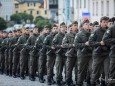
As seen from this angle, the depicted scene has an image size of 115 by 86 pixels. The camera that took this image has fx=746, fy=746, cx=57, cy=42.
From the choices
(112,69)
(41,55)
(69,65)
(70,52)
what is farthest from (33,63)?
(112,69)

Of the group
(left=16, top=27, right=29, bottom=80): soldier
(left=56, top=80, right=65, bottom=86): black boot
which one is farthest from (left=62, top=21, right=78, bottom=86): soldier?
(left=16, top=27, right=29, bottom=80): soldier

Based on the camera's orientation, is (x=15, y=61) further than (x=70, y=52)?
Yes

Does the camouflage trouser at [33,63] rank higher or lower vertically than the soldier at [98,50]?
lower

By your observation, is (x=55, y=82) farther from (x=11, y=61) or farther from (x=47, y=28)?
(x=11, y=61)

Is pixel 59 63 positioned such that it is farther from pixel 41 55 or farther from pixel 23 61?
pixel 23 61

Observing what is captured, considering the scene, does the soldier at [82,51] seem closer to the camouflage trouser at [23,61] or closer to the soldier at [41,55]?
the soldier at [41,55]

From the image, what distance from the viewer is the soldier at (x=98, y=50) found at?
21.2 meters

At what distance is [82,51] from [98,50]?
145cm

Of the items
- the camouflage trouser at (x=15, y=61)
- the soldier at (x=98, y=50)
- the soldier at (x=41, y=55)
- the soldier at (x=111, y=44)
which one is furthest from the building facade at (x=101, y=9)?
the soldier at (x=111, y=44)

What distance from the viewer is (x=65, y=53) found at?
2455cm

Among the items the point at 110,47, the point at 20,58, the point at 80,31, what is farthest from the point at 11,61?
the point at 110,47

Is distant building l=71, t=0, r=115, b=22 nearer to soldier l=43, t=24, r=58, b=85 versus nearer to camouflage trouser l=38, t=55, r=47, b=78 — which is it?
camouflage trouser l=38, t=55, r=47, b=78

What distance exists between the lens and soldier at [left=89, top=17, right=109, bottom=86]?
21.2 m

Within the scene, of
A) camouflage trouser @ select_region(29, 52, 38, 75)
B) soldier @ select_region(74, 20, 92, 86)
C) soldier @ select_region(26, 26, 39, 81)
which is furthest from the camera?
camouflage trouser @ select_region(29, 52, 38, 75)
